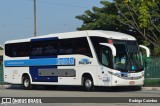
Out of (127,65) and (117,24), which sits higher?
(117,24)

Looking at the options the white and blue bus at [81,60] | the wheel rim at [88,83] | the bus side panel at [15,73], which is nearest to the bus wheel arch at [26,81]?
the white and blue bus at [81,60]

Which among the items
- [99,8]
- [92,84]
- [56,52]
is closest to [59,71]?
[56,52]

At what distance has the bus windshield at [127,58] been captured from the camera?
26.6 meters

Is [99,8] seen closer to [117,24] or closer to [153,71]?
[117,24]

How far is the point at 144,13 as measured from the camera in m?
21.3

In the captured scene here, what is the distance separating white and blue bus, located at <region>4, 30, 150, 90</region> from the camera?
2666 centimetres

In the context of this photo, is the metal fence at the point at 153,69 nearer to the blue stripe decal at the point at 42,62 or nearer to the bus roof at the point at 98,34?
the bus roof at the point at 98,34

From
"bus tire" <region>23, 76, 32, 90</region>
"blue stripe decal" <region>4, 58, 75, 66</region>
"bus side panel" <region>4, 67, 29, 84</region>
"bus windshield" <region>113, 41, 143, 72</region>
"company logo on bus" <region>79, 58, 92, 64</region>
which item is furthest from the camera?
"bus side panel" <region>4, 67, 29, 84</region>

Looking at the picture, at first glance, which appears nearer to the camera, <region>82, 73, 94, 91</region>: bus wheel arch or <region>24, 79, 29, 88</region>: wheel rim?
<region>82, 73, 94, 91</region>: bus wheel arch

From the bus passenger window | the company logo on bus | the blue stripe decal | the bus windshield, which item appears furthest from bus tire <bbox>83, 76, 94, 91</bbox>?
the bus windshield

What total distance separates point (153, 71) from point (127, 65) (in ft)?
27.6

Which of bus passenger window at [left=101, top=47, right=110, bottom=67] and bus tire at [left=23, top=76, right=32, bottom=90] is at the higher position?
bus passenger window at [left=101, top=47, right=110, bottom=67]

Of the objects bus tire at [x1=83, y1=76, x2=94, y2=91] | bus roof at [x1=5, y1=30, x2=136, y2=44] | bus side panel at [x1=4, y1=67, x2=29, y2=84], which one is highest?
bus roof at [x1=5, y1=30, x2=136, y2=44]

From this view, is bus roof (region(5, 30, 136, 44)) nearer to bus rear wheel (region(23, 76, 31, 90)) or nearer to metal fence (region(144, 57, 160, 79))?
bus rear wheel (region(23, 76, 31, 90))
